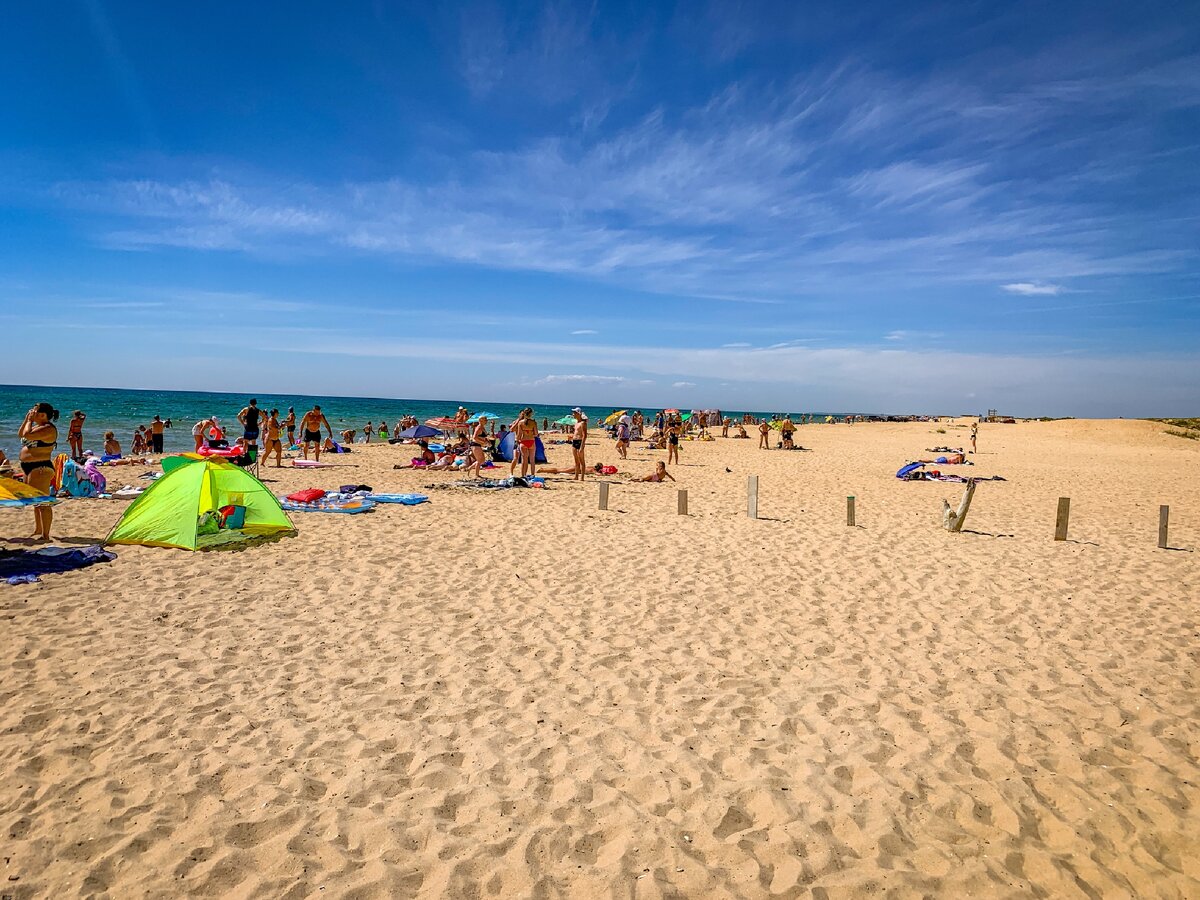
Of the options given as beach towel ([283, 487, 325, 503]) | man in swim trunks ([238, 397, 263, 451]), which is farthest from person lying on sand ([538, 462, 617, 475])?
man in swim trunks ([238, 397, 263, 451])

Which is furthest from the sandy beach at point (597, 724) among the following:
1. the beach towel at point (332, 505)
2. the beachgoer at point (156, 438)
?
the beachgoer at point (156, 438)

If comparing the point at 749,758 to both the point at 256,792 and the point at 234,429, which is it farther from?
the point at 234,429

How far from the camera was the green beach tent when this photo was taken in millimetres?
8383

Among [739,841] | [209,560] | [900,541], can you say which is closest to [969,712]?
[739,841]

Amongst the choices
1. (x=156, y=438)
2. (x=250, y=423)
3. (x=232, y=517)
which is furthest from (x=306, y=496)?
(x=156, y=438)

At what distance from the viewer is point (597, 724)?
14.6ft

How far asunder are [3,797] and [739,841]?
424 centimetres

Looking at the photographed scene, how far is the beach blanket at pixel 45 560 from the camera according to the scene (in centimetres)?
706

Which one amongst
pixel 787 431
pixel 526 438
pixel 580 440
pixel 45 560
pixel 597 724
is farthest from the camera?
pixel 787 431

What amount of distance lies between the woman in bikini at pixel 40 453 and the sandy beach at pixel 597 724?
0.38 metres

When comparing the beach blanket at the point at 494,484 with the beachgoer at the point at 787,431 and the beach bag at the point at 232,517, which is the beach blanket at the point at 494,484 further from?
the beachgoer at the point at 787,431

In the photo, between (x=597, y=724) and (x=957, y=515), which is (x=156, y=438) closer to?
(x=597, y=724)

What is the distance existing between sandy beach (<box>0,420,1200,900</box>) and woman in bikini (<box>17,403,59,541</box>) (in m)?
0.38

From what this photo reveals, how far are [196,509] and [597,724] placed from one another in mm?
7075
